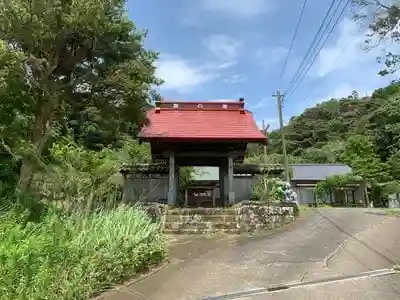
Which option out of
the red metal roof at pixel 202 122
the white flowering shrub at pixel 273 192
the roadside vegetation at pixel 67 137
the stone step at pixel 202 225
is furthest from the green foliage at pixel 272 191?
the roadside vegetation at pixel 67 137

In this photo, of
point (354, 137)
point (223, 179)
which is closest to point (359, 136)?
point (354, 137)

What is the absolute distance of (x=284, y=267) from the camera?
241 inches

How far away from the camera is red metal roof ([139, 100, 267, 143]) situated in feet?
37.6

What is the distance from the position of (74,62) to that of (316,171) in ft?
75.9

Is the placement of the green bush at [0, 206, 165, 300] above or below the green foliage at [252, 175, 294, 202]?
below

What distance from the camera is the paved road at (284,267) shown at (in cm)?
479

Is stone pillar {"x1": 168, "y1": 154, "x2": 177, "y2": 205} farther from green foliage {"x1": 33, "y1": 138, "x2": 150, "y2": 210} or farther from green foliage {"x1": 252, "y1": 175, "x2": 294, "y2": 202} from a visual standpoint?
green foliage {"x1": 252, "y1": 175, "x2": 294, "y2": 202}

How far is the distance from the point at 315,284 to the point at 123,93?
5658 millimetres

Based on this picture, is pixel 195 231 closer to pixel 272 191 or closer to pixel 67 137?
pixel 272 191

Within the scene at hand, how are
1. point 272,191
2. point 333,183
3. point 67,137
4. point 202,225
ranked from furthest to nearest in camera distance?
point 333,183
point 272,191
point 67,137
point 202,225

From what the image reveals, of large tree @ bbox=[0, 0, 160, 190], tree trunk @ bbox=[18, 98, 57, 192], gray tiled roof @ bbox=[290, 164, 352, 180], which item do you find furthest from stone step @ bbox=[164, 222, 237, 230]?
gray tiled roof @ bbox=[290, 164, 352, 180]

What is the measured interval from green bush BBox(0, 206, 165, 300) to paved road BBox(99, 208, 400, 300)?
1.11 feet

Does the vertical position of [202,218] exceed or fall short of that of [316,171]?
it falls short

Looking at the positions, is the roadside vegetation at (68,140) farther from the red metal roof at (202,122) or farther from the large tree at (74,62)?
the red metal roof at (202,122)
